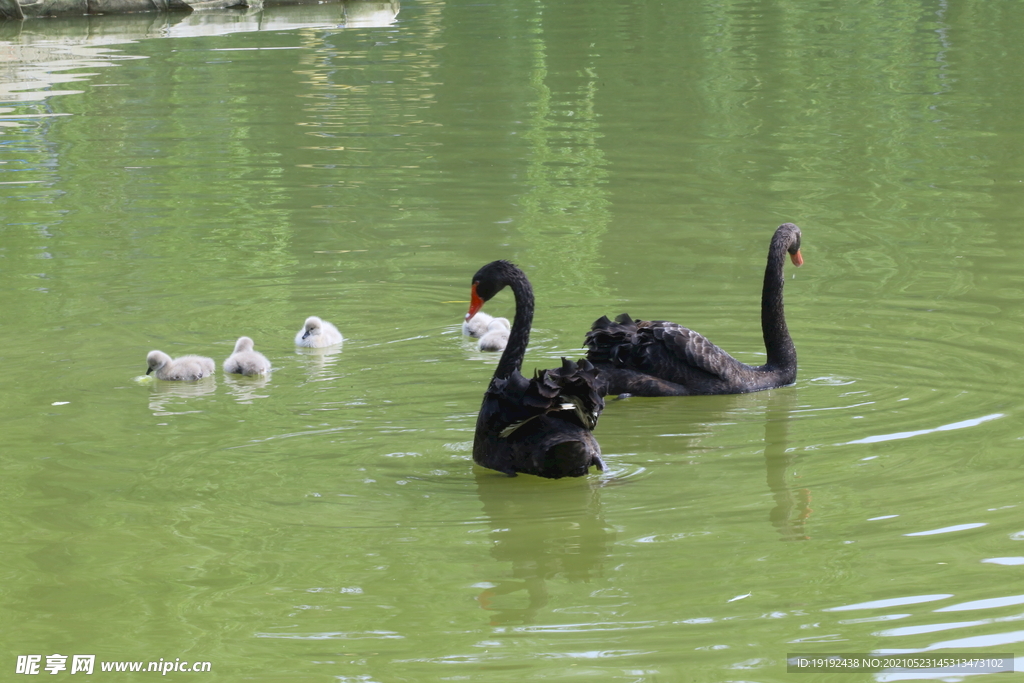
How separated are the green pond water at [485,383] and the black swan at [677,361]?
0.14 metres

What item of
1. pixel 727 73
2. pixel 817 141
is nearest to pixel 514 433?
pixel 817 141

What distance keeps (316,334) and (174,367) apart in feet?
2.71

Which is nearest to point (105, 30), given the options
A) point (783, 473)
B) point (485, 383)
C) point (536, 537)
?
point (485, 383)

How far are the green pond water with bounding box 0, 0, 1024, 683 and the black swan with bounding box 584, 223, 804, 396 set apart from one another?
0.14m

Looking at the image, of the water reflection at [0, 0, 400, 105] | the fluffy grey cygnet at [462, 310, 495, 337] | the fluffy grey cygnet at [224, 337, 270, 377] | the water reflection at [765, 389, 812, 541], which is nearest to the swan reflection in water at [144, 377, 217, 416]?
the fluffy grey cygnet at [224, 337, 270, 377]

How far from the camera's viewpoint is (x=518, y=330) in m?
5.87

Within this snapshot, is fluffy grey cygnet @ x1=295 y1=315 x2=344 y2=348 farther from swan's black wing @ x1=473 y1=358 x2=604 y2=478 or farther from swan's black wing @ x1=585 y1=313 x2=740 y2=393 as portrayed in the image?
swan's black wing @ x1=473 y1=358 x2=604 y2=478

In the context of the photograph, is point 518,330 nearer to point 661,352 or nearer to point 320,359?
point 661,352

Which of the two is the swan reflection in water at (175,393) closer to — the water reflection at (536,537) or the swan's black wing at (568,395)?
the water reflection at (536,537)

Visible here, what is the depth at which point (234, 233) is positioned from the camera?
10.5 meters

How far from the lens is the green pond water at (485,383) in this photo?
436 centimetres

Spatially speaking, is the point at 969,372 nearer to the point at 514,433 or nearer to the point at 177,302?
the point at 514,433

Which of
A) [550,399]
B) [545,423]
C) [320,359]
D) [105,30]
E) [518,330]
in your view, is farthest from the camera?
[105,30]

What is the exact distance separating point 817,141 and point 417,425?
844 centimetres
